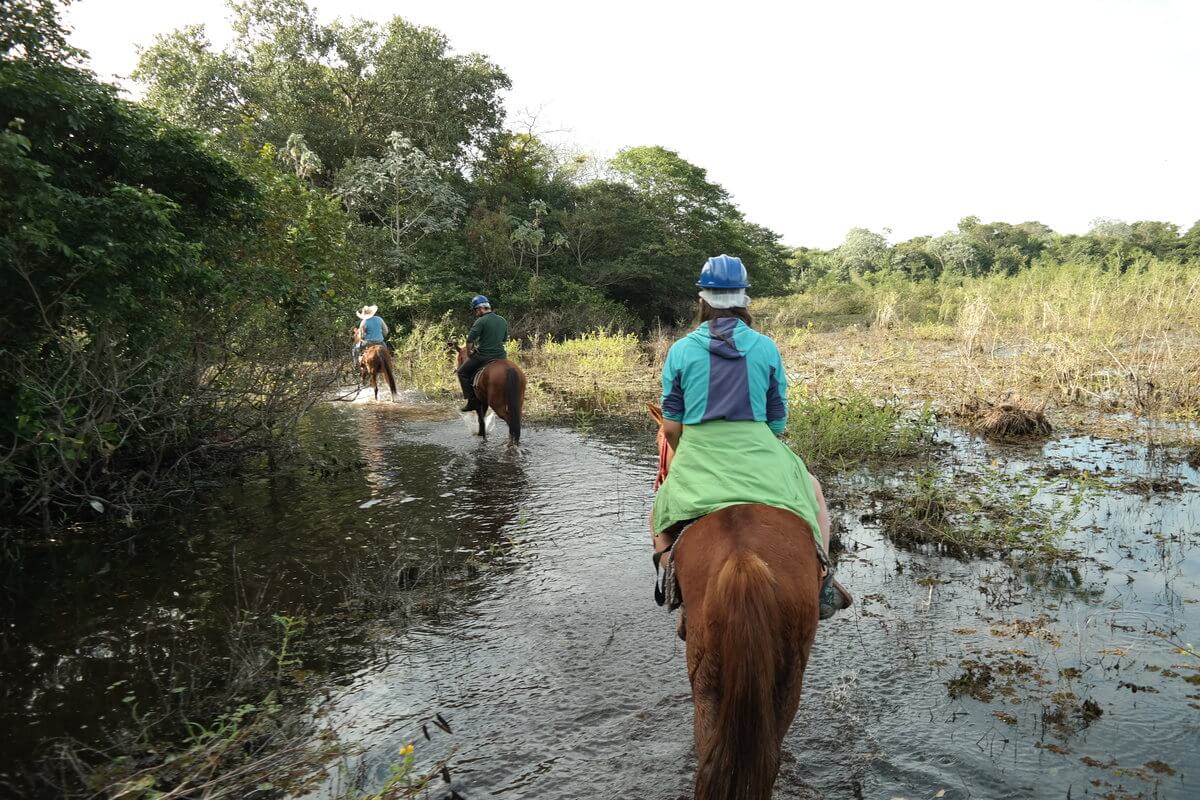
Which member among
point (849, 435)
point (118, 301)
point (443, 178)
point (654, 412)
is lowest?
point (849, 435)

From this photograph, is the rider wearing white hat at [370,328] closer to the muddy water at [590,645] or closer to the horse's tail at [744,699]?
the muddy water at [590,645]

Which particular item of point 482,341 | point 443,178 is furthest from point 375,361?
point 443,178

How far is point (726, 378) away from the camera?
124 inches

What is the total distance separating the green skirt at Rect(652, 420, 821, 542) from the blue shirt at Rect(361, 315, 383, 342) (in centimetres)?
1226

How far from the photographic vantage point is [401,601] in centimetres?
493

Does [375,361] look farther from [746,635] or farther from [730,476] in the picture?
[746,635]

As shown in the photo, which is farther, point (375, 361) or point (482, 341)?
point (375, 361)

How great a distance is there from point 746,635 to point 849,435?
6624 millimetres

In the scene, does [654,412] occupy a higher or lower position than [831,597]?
higher

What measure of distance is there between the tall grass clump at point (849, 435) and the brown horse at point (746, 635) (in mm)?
5449

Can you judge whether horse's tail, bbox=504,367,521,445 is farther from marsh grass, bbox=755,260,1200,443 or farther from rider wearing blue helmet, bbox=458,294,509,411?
marsh grass, bbox=755,260,1200,443

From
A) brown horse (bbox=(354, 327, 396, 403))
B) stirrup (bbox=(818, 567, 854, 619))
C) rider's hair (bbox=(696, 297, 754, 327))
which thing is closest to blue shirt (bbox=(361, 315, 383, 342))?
brown horse (bbox=(354, 327, 396, 403))

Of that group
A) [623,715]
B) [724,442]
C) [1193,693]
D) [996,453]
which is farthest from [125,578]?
[996,453]

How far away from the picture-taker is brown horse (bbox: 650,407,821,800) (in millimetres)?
2387
